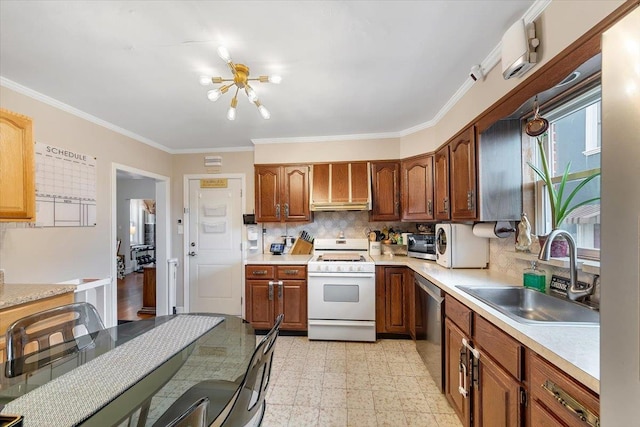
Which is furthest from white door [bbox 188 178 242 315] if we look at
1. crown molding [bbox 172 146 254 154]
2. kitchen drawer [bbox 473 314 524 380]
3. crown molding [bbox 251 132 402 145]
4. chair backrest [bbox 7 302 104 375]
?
kitchen drawer [bbox 473 314 524 380]

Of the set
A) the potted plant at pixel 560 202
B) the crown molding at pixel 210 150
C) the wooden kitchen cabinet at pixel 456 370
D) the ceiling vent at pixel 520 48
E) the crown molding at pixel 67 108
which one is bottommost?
the wooden kitchen cabinet at pixel 456 370

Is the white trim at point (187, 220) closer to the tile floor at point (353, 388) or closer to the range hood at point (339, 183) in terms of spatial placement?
the range hood at point (339, 183)

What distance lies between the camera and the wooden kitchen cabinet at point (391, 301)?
2844mm

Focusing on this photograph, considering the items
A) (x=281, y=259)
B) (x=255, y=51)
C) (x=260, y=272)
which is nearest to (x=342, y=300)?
(x=281, y=259)

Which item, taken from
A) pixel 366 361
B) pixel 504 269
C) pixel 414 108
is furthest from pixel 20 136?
pixel 504 269

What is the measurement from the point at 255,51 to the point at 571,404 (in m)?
2.19

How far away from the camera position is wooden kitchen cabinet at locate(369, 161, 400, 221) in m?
3.17

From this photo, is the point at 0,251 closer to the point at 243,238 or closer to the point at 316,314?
the point at 243,238

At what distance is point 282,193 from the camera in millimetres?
3336

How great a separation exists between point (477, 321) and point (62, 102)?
3.64 m

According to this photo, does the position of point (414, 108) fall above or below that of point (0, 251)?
above

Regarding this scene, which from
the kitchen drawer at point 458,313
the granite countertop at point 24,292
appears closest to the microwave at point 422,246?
the kitchen drawer at point 458,313

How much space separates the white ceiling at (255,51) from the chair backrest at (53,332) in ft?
5.13

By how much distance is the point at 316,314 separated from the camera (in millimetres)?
2887
